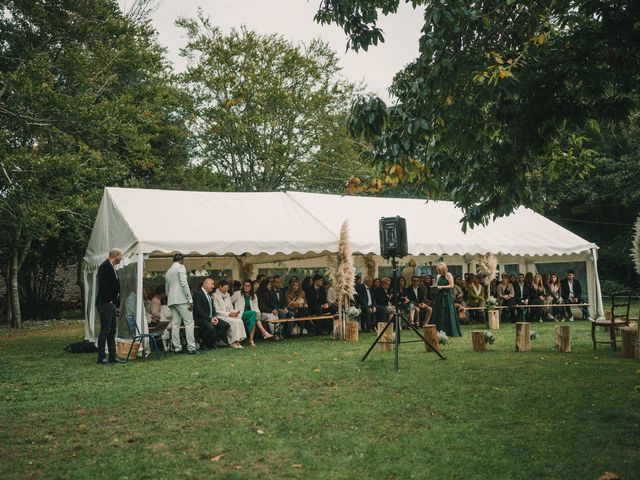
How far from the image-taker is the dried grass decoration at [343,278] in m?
13.3

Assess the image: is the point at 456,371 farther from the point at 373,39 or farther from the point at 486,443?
the point at 373,39

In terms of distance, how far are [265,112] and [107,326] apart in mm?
17408

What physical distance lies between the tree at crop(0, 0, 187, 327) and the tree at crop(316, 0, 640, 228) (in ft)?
33.1

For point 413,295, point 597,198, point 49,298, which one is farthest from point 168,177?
point 597,198

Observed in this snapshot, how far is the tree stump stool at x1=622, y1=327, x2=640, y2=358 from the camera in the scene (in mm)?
8977

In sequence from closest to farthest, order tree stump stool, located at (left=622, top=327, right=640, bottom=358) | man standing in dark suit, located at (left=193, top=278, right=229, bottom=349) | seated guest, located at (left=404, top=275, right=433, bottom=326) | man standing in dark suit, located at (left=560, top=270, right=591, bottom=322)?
tree stump stool, located at (left=622, top=327, right=640, bottom=358)
man standing in dark suit, located at (left=193, top=278, right=229, bottom=349)
seated guest, located at (left=404, top=275, right=433, bottom=326)
man standing in dark suit, located at (left=560, top=270, right=591, bottom=322)

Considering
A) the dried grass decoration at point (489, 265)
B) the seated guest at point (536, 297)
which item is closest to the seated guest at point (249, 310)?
the dried grass decoration at point (489, 265)

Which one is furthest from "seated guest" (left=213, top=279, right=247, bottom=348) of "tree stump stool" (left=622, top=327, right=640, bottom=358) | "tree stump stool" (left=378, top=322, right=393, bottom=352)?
"tree stump stool" (left=622, top=327, right=640, bottom=358)

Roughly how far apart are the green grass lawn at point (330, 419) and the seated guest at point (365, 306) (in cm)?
560

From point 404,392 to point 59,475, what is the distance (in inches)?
148

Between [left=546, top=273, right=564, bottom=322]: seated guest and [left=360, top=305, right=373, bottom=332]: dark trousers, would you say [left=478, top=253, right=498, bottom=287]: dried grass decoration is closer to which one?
[left=546, top=273, right=564, bottom=322]: seated guest

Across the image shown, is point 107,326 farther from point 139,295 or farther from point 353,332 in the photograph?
point 353,332

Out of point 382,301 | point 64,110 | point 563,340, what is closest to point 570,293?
point 382,301

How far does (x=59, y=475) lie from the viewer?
4168mm
